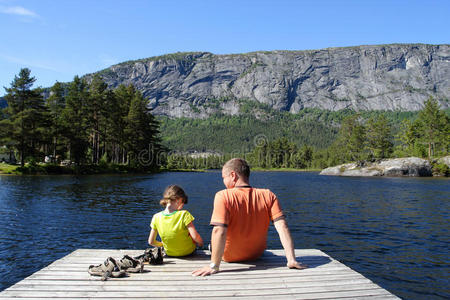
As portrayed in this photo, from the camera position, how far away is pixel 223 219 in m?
5.70

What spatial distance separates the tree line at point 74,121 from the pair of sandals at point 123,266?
2298 inches

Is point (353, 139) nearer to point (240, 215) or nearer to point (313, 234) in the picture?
point (313, 234)

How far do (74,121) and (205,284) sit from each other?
68.1m

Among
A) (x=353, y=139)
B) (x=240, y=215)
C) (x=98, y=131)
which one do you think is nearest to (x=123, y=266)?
(x=240, y=215)

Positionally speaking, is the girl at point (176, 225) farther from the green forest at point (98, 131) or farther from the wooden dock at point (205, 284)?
the green forest at point (98, 131)

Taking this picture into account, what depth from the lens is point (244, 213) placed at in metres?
5.90

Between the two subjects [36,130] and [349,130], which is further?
[349,130]

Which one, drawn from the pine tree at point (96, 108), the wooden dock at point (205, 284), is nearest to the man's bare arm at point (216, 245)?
the wooden dock at point (205, 284)

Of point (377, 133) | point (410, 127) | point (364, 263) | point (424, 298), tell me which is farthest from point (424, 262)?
point (410, 127)

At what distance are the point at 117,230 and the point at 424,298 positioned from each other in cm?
1250

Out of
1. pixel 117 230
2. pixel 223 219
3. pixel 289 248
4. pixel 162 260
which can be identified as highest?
pixel 223 219

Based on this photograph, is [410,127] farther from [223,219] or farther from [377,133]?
[223,219]

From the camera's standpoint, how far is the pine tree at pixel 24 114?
55781 mm

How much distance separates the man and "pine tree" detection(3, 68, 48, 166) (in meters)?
61.0
